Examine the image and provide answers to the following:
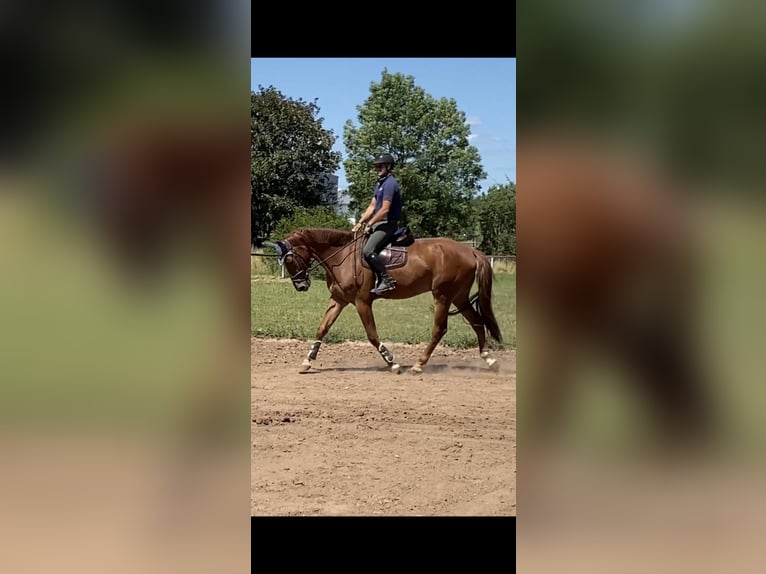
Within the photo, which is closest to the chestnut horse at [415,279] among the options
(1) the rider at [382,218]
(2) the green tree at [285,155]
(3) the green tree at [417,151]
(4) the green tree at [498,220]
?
(1) the rider at [382,218]

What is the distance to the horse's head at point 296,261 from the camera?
26.1ft

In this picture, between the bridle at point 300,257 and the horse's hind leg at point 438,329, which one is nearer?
the bridle at point 300,257

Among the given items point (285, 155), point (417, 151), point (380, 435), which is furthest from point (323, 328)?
point (417, 151)

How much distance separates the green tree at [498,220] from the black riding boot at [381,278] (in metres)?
2.81

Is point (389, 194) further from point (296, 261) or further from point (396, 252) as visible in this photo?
point (296, 261)

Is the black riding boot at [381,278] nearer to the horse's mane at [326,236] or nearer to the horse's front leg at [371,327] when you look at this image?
the horse's front leg at [371,327]

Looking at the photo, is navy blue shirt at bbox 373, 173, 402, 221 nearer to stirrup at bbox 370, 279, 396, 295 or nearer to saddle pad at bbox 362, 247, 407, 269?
saddle pad at bbox 362, 247, 407, 269

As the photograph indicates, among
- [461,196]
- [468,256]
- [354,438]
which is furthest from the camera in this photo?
[461,196]
